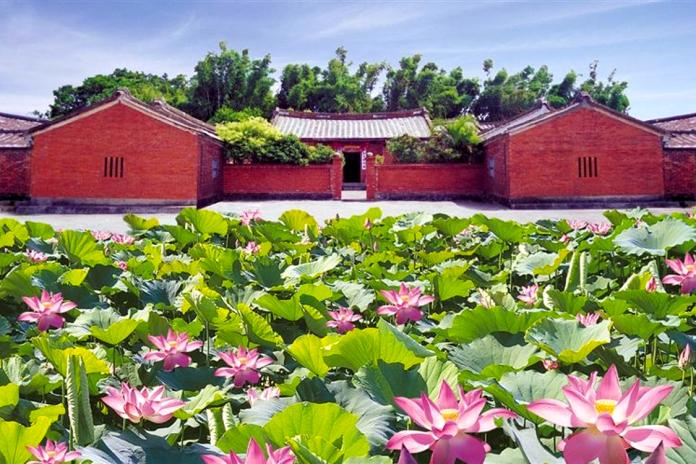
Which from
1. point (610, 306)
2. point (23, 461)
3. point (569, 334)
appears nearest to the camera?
point (23, 461)

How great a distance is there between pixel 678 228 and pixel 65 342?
224cm

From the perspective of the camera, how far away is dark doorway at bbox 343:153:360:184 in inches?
1153

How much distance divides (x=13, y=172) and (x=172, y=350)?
20868 millimetres

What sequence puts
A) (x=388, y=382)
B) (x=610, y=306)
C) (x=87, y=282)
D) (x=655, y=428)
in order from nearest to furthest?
(x=655, y=428) → (x=388, y=382) → (x=610, y=306) → (x=87, y=282)

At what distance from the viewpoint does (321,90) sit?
125 feet

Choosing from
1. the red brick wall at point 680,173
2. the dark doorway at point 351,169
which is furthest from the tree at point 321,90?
the red brick wall at point 680,173

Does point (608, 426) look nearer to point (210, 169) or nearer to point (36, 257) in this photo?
point (36, 257)

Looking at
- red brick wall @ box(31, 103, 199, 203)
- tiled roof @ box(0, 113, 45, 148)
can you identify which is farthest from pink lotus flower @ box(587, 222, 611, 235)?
tiled roof @ box(0, 113, 45, 148)

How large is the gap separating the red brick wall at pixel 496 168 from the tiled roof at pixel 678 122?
717cm

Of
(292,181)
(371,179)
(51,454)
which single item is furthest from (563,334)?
(292,181)

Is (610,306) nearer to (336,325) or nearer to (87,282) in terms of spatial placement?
(336,325)

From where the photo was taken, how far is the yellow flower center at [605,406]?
2.42 ft

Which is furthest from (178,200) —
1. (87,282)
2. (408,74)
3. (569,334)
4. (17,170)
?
(408,74)

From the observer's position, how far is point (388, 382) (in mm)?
1080
